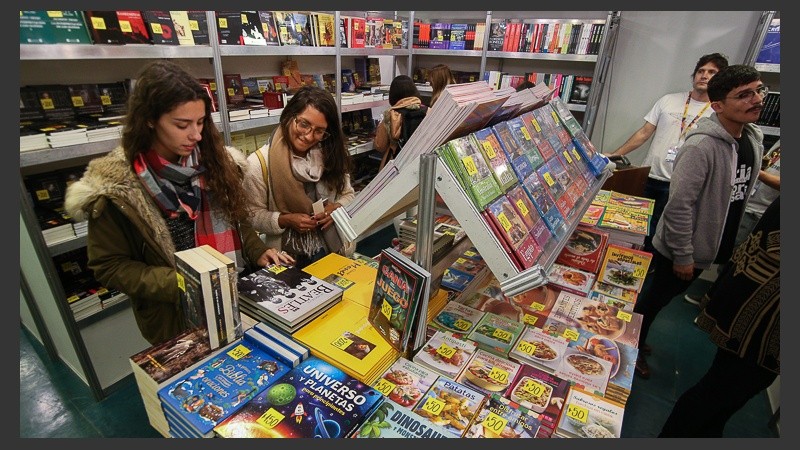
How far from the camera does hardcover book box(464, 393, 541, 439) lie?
98 centimetres

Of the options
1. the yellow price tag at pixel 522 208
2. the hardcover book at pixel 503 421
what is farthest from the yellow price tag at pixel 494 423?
the yellow price tag at pixel 522 208

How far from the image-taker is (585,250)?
192cm

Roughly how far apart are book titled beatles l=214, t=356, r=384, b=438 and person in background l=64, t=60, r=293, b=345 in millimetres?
560

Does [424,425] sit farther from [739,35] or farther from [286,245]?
[739,35]

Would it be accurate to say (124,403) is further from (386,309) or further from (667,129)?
(667,129)

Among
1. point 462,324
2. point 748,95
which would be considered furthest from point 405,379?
point 748,95

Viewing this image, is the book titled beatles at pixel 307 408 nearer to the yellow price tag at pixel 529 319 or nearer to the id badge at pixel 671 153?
the yellow price tag at pixel 529 319

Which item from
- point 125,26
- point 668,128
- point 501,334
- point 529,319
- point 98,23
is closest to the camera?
point 501,334

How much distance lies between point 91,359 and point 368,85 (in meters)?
3.47

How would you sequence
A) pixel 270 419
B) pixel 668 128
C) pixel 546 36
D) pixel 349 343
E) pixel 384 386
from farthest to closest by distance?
pixel 546 36
pixel 668 128
pixel 349 343
pixel 384 386
pixel 270 419

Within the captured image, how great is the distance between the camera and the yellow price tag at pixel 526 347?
127 cm

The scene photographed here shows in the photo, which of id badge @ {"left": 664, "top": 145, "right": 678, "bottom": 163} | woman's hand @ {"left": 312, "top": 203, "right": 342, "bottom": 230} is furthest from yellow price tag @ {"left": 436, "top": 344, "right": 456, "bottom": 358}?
id badge @ {"left": 664, "top": 145, "right": 678, "bottom": 163}

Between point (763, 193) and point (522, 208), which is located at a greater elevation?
point (522, 208)

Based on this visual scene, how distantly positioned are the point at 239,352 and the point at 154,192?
2.25 feet
